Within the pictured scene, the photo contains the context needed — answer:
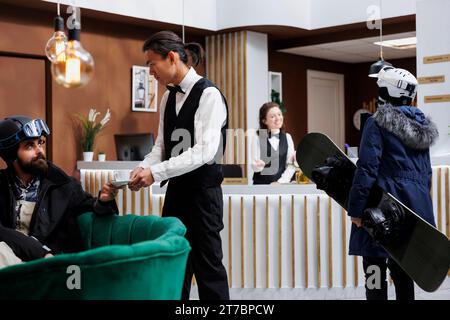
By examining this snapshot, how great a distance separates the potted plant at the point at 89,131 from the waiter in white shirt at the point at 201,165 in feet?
14.6

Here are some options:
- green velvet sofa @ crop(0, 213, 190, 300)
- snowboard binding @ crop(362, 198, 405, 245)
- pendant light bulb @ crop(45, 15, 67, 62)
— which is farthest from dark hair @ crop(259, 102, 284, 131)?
green velvet sofa @ crop(0, 213, 190, 300)

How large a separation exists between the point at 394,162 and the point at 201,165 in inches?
35.5

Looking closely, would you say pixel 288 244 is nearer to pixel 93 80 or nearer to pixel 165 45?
pixel 165 45

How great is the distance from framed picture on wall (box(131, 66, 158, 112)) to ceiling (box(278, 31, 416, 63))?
243 centimetres

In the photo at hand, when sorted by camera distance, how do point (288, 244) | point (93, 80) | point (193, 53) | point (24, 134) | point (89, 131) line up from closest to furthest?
point (24, 134)
point (193, 53)
point (288, 244)
point (89, 131)
point (93, 80)

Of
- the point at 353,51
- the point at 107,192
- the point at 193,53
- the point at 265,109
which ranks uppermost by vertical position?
the point at 353,51

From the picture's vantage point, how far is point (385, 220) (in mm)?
2895

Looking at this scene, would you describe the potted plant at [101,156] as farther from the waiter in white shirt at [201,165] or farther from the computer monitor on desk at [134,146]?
the waiter in white shirt at [201,165]

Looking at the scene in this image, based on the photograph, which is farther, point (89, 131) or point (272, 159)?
point (89, 131)

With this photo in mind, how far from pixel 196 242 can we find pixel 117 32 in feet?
18.1

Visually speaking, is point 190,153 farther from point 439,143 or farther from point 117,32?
point 117,32

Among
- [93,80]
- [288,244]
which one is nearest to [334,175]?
[288,244]

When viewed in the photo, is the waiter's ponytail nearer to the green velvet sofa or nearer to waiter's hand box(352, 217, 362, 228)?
waiter's hand box(352, 217, 362, 228)

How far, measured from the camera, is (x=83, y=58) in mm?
1908
